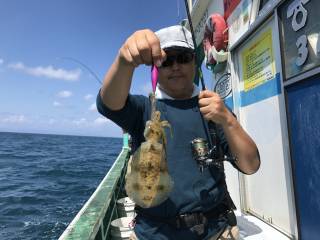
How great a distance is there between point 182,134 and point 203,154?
0.70 feet

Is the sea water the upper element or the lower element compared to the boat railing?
lower

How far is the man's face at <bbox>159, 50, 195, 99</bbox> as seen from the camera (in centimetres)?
227

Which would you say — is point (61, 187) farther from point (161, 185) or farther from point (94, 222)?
point (161, 185)

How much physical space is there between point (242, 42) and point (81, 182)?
15937mm

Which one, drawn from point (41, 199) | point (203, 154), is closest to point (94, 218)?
point (203, 154)

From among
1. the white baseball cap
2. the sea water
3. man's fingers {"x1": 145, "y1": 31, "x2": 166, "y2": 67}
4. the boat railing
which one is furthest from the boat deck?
the sea water

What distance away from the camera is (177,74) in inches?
90.0

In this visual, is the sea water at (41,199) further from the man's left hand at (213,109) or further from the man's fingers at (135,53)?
the man's fingers at (135,53)

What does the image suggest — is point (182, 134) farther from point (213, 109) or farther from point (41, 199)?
point (41, 199)

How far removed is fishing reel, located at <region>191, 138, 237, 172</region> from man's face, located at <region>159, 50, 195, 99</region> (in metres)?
0.39

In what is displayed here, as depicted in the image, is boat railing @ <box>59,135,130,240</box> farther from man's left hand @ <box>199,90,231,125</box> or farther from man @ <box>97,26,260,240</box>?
man's left hand @ <box>199,90,231,125</box>

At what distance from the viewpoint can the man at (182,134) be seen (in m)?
2.04

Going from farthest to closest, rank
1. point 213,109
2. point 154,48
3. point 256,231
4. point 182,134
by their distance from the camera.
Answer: point 256,231 < point 182,134 < point 213,109 < point 154,48

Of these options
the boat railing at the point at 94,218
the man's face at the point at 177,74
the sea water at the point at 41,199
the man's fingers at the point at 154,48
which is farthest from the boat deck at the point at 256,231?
the sea water at the point at 41,199
